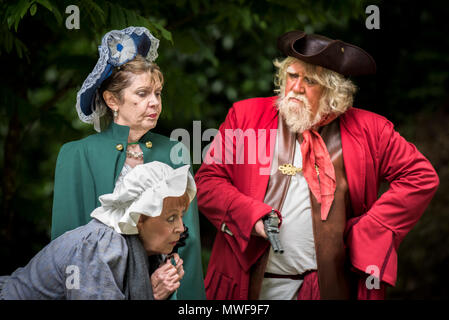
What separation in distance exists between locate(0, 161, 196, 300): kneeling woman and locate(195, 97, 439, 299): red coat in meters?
0.56

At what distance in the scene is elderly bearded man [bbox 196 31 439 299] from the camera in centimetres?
315

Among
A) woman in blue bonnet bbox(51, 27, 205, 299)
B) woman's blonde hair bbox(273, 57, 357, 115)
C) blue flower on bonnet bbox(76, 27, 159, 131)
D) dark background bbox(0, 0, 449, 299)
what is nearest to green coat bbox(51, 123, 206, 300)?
woman in blue bonnet bbox(51, 27, 205, 299)

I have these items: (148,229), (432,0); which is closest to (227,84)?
(432,0)

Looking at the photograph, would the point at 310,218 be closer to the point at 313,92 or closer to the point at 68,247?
the point at 313,92

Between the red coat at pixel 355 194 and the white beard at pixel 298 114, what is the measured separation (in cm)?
14

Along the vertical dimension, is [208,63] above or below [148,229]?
above

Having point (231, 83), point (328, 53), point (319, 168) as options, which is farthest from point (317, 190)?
point (231, 83)

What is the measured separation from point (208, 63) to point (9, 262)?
314 cm

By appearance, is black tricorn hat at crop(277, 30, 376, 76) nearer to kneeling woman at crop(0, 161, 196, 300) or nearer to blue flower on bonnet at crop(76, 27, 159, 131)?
blue flower on bonnet at crop(76, 27, 159, 131)

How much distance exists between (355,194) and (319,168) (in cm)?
23

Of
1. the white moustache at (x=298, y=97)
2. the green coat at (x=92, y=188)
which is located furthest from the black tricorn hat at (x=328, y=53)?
the green coat at (x=92, y=188)

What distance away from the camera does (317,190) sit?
125 inches

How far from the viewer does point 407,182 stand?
3234 mm

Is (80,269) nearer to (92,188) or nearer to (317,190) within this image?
(92,188)
